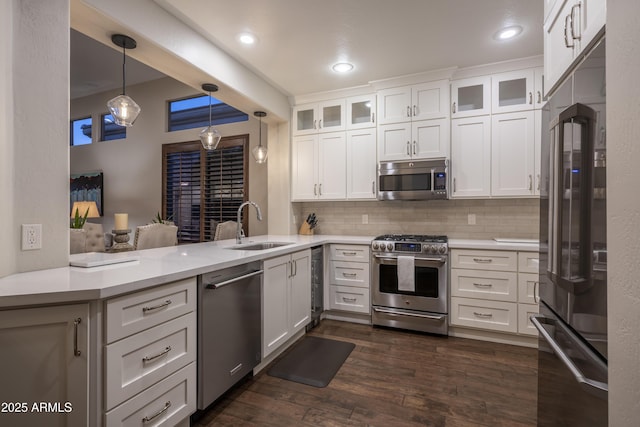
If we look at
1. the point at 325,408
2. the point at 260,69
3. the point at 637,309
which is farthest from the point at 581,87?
the point at 260,69

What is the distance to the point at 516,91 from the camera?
10.0 ft

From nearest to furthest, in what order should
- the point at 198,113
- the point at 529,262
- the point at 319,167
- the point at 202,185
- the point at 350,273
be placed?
1. the point at 529,262
2. the point at 350,273
3. the point at 319,167
4. the point at 202,185
5. the point at 198,113

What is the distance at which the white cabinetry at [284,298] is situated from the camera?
2.29 meters

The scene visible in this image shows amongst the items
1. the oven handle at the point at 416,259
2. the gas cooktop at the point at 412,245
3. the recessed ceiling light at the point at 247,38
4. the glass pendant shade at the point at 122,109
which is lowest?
the oven handle at the point at 416,259

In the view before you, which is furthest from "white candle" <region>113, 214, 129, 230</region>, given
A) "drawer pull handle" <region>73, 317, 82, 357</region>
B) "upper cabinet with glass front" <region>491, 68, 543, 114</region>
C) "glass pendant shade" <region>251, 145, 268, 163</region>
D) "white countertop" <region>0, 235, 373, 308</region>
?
"upper cabinet with glass front" <region>491, 68, 543, 114</region>

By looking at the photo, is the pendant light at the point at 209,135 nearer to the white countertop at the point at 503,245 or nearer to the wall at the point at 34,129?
the wall at the point at 34,129

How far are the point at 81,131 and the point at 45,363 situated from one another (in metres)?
6.53

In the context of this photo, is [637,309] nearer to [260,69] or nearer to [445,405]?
[445,405]

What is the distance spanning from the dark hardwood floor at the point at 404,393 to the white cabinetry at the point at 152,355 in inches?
14.6

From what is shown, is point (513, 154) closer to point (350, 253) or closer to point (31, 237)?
point (350, 253)

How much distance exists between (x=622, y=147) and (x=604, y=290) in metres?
0.44

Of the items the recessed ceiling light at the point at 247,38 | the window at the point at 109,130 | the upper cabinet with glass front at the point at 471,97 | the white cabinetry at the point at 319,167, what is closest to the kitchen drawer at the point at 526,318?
the upper cabinet with glass front at the point at 471,97

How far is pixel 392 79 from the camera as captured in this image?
3389mm

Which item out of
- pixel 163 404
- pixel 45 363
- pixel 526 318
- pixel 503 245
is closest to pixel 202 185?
pixel 163 404
